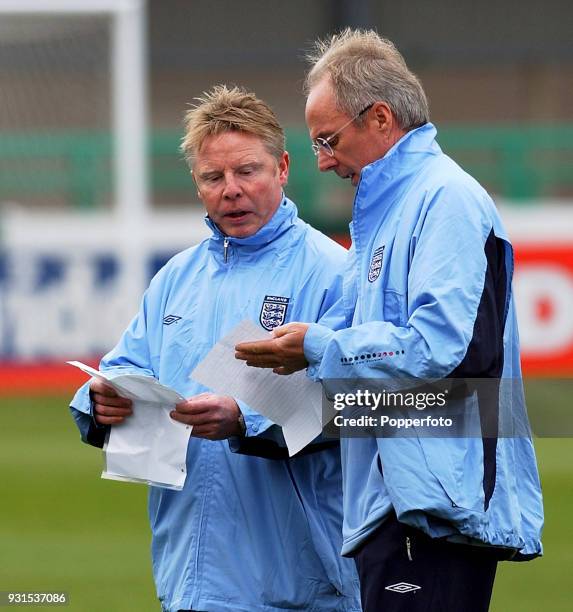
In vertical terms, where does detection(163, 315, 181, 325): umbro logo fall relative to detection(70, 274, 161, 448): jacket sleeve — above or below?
above

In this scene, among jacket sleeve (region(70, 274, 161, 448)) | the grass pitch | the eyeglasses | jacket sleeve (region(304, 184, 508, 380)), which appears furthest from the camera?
the grass pitch

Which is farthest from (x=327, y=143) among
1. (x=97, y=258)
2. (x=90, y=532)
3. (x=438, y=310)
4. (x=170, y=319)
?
(x=97, y=258)

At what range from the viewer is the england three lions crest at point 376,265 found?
300 centimetres

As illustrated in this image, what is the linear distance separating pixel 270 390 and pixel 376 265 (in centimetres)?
48

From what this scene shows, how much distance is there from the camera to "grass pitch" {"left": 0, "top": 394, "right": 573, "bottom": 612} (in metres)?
6.05

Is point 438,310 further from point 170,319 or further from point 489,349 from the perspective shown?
point 170,319

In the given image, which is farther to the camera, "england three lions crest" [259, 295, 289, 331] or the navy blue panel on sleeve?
"england three lions crest" [259, 295, 289, 331]

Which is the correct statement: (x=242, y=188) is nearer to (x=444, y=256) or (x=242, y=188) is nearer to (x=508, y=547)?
(x=444, y=256)

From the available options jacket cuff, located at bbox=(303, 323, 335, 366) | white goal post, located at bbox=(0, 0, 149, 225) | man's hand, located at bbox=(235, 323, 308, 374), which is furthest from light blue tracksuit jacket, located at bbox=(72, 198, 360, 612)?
white goal post, located at bbox=(0, 0, 149, 225)

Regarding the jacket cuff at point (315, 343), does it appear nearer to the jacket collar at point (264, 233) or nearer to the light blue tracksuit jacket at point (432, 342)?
the light blue tracksuit jacket at point (432, 342)

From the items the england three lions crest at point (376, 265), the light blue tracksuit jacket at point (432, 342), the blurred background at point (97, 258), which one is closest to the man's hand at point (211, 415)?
the light blue tracksuit jacket at point (432, 342)

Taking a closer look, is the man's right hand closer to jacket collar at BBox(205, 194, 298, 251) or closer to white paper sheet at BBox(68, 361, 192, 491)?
white paper sheet at BBox(68, 361, 192, 491)

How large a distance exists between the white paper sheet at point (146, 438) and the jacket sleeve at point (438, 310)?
0.54m

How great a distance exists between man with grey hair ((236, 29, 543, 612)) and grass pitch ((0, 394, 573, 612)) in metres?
2.97
